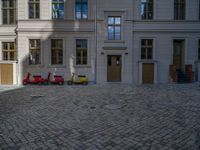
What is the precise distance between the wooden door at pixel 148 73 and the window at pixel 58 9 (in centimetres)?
953

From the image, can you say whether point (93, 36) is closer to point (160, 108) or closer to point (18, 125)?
point (160, 108)

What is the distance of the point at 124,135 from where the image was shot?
4.50 m

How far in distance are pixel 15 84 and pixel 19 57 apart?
2.62 meters

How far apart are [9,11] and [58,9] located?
196 inches

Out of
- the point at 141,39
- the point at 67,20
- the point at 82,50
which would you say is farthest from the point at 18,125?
the point at 141,39

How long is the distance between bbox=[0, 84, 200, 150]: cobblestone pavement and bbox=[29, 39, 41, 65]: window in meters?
8.06

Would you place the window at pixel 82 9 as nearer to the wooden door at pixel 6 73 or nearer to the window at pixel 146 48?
the window at pixel 146 48

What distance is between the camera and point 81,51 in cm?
1551

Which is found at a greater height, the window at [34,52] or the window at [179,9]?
the window at [179,9]

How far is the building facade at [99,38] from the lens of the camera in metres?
15.2

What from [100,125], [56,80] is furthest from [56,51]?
[100,125]

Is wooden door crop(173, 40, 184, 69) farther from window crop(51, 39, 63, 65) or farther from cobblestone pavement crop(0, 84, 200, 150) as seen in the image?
window crop(51, 39, 63, 65)

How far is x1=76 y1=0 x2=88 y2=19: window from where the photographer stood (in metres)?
15.5

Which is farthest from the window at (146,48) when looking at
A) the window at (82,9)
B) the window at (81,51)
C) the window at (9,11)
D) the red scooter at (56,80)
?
the window at (9,11)
